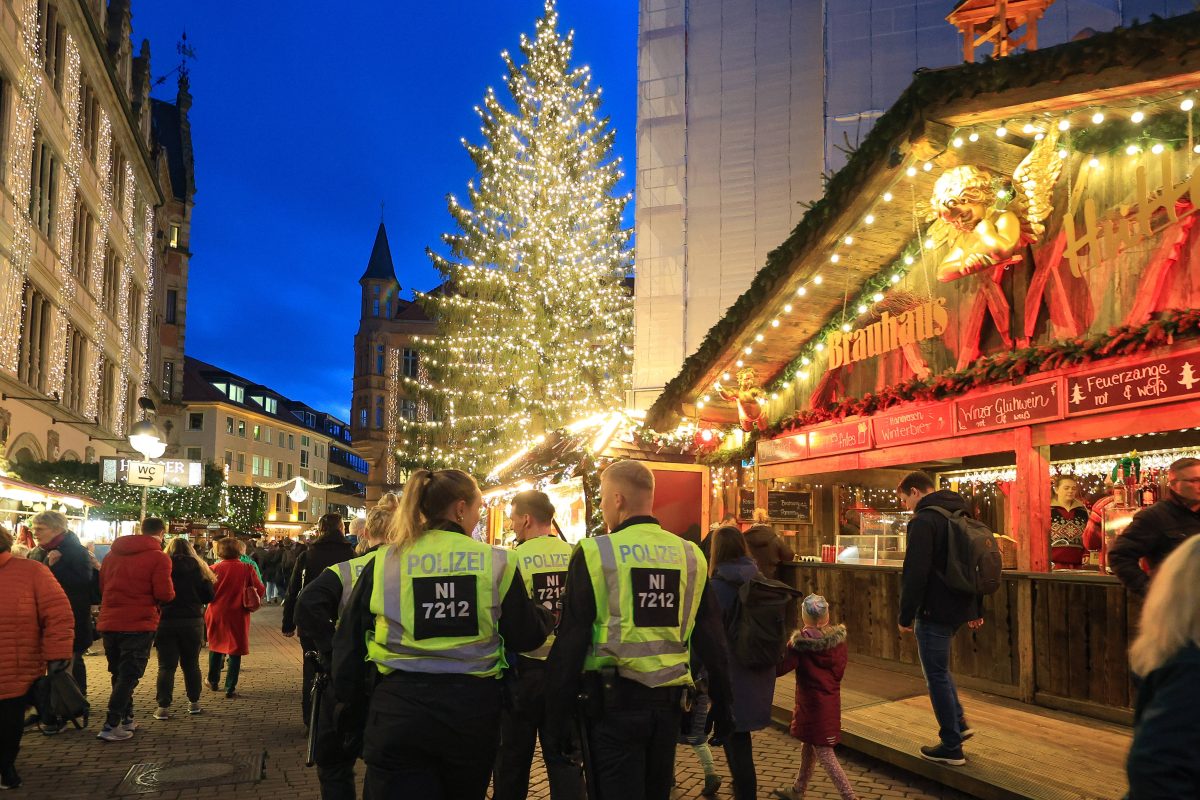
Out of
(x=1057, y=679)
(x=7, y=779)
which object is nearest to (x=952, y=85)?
(x=1057, y=679)

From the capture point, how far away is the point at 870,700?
30.3ft

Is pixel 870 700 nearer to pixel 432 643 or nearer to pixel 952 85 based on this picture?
pixel 952 85

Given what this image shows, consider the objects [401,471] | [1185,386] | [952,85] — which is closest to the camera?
[1185,386]

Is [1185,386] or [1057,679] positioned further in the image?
[1057,679]

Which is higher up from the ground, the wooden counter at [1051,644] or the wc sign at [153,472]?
the wc sign at [153,472]

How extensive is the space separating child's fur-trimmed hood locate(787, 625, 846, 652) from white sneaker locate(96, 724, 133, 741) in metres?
6.02

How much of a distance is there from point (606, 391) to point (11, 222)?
1569 cm

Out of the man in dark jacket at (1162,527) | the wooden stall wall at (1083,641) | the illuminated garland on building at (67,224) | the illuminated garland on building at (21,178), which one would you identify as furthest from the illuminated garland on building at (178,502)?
the man in dark jacket at (1162,527)

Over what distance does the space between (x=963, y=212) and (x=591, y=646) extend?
278 inches

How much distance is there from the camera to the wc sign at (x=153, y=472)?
15422 millimetres

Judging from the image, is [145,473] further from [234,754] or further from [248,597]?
[234,754]

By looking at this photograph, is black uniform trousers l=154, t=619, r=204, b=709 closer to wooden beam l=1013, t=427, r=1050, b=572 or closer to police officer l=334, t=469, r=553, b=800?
police officer l=334, t=469, r=553, b=800

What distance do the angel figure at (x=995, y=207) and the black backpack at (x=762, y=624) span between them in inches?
202

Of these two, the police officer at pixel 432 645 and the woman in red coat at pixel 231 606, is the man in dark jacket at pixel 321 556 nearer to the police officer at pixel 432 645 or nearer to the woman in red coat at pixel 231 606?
the woman in red coat at pixel 231 606
